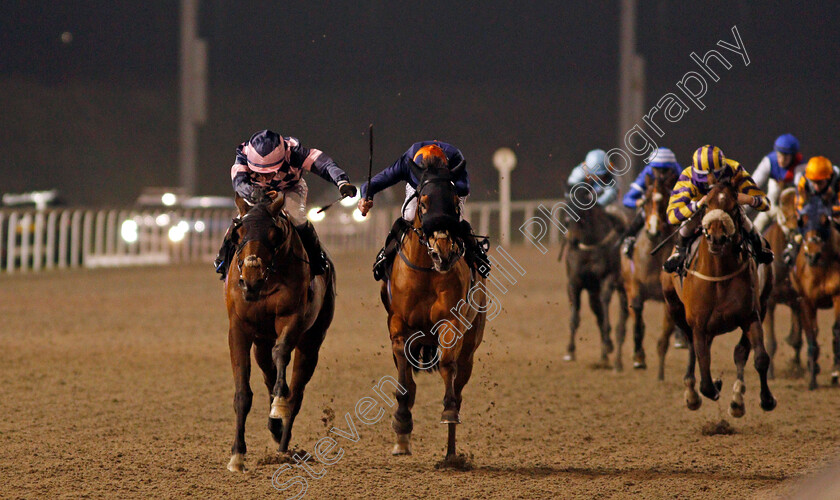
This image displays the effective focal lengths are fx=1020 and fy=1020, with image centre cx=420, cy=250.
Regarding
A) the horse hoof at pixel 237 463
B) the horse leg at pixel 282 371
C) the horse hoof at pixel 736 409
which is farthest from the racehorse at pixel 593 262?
the horse hoof at pixel 237 463

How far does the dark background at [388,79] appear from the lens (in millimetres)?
40562

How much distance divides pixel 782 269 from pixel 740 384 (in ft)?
11.6

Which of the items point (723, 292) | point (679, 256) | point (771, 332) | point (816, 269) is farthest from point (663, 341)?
point (723, 292)

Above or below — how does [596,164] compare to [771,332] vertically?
above

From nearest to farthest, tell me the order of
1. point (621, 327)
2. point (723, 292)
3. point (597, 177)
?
point (723, 292), point (621, 327), point (597, 177)

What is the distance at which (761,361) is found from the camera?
749 centimetres

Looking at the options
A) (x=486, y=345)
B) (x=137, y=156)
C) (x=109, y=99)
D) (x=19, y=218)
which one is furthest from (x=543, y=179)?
(x=486, y=345)

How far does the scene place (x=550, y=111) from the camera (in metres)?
46.7

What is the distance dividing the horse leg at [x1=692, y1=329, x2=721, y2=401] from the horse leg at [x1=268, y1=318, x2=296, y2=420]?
3.10m

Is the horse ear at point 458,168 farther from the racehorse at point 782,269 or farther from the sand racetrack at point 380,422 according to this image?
the racehorse at point 782,269

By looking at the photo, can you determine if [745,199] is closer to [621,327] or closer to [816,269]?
[816,269]

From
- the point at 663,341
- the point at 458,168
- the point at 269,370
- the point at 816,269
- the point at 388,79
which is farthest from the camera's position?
the point at 388,79

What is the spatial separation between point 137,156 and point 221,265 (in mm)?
36718

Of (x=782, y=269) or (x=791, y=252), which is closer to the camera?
(x=791, y=252)
